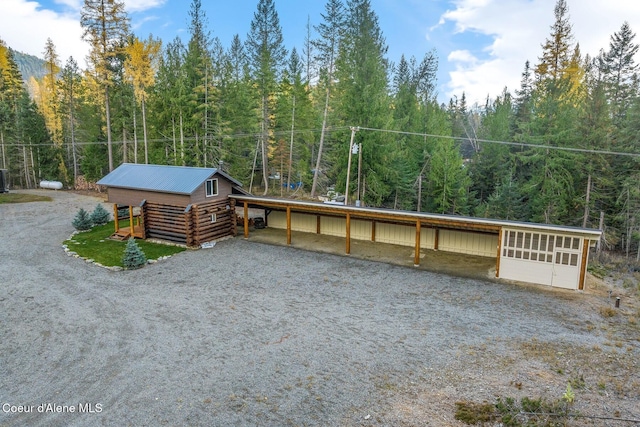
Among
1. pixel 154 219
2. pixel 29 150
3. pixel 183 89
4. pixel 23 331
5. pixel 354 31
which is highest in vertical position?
pixel 354 31

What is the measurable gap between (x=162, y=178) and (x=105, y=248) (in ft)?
13.8

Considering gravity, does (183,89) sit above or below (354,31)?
below

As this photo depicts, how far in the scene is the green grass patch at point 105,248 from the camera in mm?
15992

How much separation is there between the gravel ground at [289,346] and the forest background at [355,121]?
10.1 m

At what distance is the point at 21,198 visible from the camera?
29.6 metres

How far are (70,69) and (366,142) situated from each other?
31849 millimetres

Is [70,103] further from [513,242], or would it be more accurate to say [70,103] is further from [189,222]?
[513,242]

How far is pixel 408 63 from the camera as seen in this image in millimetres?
37188

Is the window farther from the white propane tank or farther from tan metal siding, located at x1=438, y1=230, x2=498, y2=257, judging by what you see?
the white propane tank

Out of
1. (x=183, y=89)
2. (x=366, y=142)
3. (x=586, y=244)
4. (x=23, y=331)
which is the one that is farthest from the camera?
(x=183, y=89)

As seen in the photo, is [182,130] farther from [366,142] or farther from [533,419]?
[533,419]

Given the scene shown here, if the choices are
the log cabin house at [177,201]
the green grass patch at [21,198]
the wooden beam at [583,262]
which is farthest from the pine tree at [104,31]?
the wooden beam at [583,262]

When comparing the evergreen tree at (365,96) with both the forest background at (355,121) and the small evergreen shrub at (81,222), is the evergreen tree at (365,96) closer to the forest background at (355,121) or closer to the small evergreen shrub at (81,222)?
the forest background at (355,121)

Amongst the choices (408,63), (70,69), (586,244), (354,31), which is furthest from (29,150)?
(586,244)
